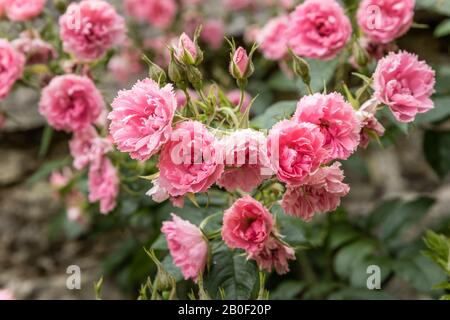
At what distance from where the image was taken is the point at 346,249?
1633 mm

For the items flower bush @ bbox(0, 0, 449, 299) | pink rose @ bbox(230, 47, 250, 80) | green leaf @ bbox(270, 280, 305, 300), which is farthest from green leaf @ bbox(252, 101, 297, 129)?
green leaf @ bbox(270, 280, 305, 300)

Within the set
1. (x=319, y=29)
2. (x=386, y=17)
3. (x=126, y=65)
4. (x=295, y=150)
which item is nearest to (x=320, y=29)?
(x=319, y=29)

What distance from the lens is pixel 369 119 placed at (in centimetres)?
109

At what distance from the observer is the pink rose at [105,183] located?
4.61 feet

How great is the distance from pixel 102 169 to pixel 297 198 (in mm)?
523

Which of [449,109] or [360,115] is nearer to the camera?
[360,115]

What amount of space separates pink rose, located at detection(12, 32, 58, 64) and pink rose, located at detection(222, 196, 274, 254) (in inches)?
25.4

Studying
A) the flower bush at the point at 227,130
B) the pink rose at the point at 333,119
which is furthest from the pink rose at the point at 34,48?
the pink rose at the point at 333,119

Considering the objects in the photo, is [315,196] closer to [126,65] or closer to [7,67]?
[7,67]

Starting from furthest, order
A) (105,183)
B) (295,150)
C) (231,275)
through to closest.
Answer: (105,183) → (231,275) → (295,150)

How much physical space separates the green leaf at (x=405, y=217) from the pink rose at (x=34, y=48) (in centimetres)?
86

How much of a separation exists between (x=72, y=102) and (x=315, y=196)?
0.60 meters
